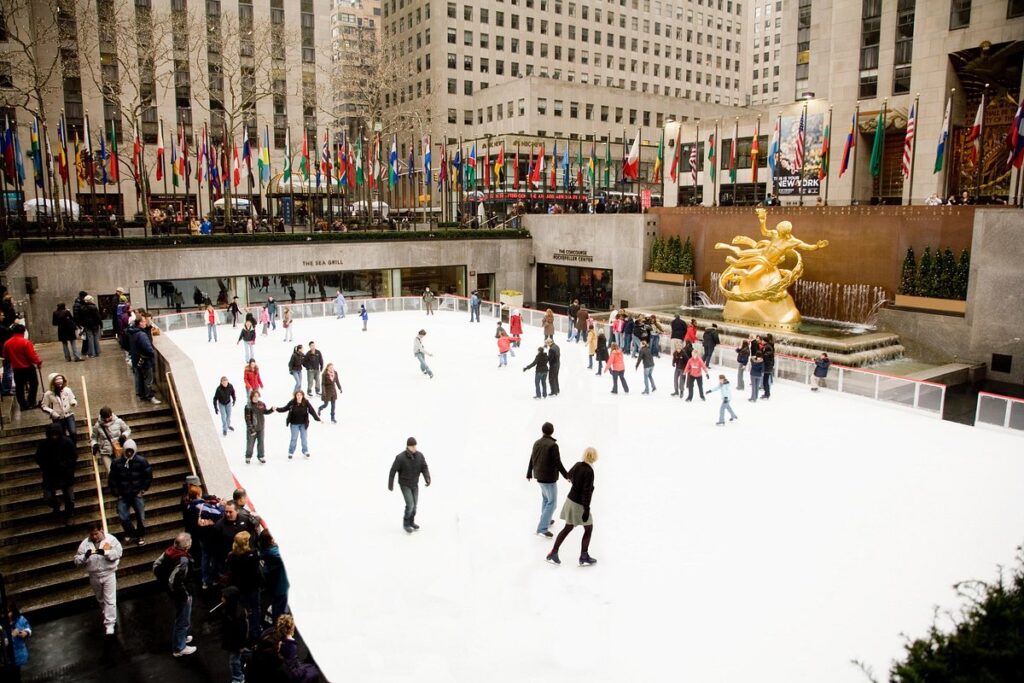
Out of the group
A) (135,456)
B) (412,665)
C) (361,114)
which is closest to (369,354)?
(135,456)

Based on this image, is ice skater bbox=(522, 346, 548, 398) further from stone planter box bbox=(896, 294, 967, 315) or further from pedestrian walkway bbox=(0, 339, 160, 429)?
stone planter box bbox=(896, 294, 967, 315)

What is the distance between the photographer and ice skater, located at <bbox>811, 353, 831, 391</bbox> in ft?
55.2

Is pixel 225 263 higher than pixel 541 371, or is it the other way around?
pixel 225 263

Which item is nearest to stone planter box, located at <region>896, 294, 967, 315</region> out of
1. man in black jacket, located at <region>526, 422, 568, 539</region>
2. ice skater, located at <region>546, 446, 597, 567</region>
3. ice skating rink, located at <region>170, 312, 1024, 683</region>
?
ice skating rink, located at <region>170, 312, 1024, 683</region>

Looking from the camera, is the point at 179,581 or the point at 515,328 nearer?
the point at 179,581

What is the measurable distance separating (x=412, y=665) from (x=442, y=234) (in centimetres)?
2993

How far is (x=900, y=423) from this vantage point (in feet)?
48.3

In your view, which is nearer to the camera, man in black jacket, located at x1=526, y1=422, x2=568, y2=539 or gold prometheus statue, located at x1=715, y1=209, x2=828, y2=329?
man in black jacket, located at x1=526, y1=422, x2=568, y2=539

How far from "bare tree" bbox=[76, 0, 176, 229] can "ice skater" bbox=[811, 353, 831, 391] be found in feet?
87.2

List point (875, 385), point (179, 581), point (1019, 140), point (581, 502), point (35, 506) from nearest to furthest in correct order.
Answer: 1. point (179, 581)
2. point (581, 502)
3. point (35, 506)
4. point (875, 385)
5. point (1019, 140)

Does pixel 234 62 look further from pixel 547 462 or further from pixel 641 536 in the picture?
pixel 641 536

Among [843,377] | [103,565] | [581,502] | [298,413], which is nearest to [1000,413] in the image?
[843,377]

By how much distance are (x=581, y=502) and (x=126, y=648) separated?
16.9ft

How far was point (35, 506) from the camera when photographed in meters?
9.89
